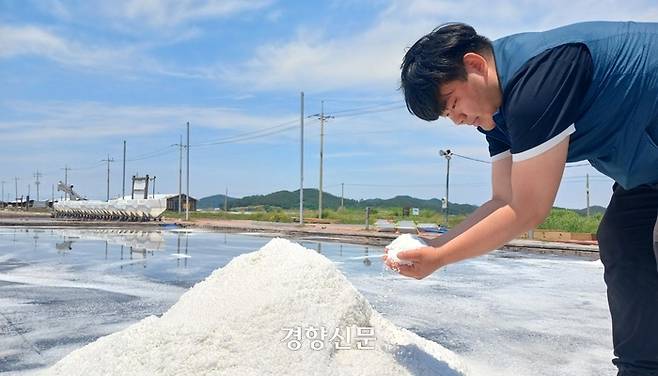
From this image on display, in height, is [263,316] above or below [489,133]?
below

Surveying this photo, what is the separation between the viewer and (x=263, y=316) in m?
2.25

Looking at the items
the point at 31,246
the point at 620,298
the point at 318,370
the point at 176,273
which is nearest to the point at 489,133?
the point at 620,298

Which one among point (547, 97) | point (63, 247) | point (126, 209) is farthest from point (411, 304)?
point (126, 209)

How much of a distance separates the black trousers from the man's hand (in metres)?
0.58

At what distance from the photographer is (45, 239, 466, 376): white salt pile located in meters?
2.10

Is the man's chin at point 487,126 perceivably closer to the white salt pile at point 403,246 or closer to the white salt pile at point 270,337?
the white salt pile at point 403,246

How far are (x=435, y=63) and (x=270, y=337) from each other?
1.22m

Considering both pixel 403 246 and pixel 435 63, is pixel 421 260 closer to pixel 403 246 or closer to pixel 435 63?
pixel 403 246

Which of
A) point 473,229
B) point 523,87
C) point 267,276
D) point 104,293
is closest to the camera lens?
point 523,87

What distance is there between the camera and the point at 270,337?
217cm

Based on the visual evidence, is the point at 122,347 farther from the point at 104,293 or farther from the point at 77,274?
the point at 77,274

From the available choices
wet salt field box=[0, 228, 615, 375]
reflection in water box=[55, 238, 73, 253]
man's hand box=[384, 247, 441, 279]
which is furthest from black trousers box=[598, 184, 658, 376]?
reflection in water box=[55, 238, 73, 253]

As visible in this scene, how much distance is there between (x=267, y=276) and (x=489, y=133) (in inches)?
46.9

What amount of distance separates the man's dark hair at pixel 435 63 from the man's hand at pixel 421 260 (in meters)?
0.35
